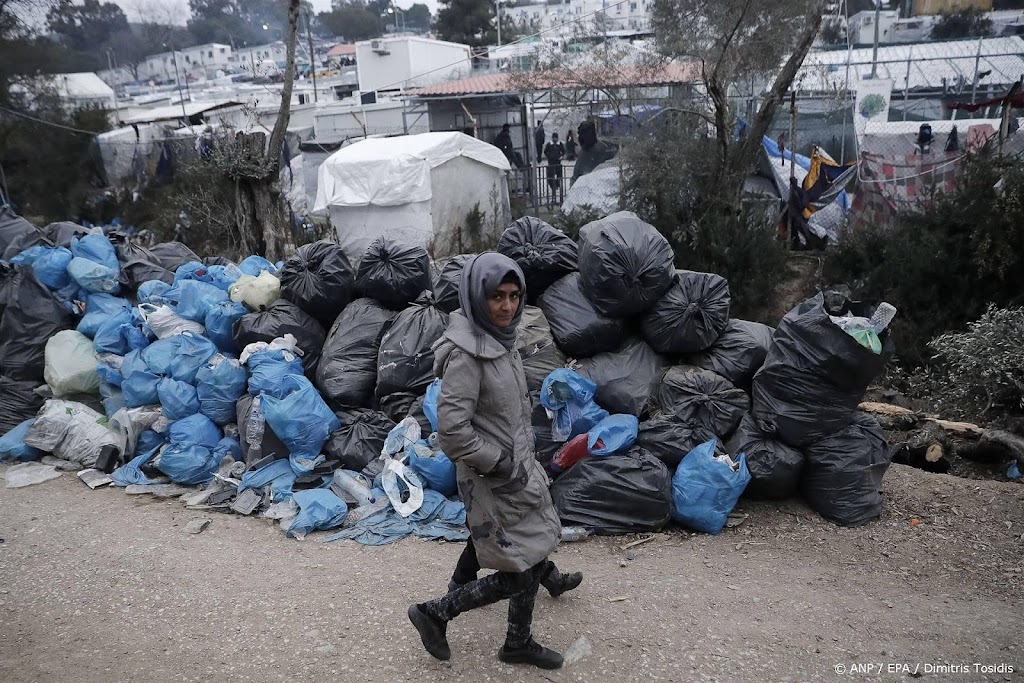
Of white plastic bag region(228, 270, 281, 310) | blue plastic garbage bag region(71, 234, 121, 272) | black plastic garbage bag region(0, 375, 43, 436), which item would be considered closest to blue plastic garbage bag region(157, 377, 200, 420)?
white plastic bag region(228, 270, 281, 310)

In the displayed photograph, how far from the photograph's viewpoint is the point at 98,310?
505 cm

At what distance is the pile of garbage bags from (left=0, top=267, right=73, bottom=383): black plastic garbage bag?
1 cm

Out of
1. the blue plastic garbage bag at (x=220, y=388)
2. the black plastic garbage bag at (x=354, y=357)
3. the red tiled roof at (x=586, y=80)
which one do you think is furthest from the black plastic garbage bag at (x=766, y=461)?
the red tiled roof at (x=586, y=80)

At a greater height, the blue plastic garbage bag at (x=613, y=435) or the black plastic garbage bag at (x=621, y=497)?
the blue plastic garbage bag at (x=613, y=435)

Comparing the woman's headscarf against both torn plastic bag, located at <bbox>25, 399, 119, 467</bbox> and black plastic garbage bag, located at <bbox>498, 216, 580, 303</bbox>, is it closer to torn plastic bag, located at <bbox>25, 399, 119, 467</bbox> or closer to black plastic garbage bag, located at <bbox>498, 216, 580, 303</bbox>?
black plastic garbage bag, located at <bbox>498, 216, 580, 303</bbox>

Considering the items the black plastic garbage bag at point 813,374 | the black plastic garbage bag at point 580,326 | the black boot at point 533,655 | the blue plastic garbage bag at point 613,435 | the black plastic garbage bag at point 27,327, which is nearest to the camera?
the black boot at point 533,655

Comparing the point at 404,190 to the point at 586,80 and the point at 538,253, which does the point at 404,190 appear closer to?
the point at 586,80

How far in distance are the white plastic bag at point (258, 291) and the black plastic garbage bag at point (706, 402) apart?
2624mm

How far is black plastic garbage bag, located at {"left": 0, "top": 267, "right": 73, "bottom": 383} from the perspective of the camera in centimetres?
496

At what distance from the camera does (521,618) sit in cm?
236

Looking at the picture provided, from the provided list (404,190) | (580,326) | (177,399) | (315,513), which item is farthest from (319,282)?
(404,190)

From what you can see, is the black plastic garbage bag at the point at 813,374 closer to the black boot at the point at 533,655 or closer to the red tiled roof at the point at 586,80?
the black boot at the point at 533,655

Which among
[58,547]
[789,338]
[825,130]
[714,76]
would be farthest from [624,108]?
[58,547]

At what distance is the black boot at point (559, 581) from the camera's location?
2.70 meters
